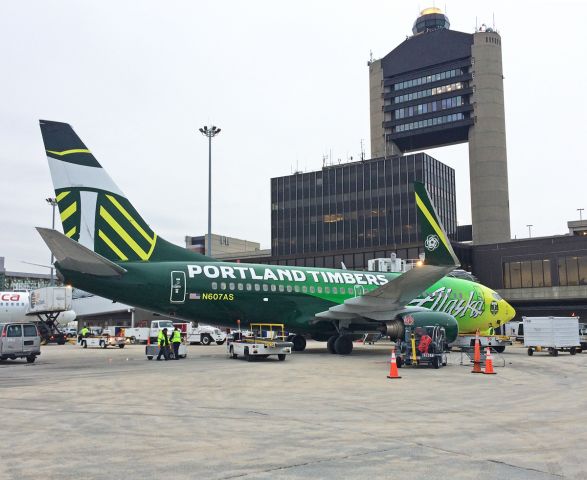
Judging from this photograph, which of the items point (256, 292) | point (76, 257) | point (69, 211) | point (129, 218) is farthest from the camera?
point (256, 292)

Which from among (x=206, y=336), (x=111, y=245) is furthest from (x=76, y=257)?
(x=206, y=336)

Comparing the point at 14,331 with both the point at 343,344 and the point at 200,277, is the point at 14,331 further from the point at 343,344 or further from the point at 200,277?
the point at 343,344

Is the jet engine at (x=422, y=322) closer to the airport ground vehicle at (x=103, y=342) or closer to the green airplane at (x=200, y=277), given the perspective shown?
the green airplane at (x=200, y=277)

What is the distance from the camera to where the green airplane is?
21.4 m

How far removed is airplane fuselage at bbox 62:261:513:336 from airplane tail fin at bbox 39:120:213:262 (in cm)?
103

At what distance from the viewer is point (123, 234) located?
2278 centimetres

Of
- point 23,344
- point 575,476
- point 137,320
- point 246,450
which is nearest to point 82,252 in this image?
point 23,344

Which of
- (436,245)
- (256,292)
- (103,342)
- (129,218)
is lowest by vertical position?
(103,342)

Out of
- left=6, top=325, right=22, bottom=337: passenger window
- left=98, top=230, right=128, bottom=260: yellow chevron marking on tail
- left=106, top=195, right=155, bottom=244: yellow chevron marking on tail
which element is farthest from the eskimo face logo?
left=6, top=325, right=22, bottom=337: passenger window

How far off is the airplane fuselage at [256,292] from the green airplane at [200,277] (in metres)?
0.05

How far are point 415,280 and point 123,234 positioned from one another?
470 inches

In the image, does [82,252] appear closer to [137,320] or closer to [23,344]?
[23,344]

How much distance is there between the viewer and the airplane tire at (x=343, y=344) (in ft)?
87.2

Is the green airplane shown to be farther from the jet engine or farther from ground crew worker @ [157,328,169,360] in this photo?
ground crew worker @ [157,328,169,360]
